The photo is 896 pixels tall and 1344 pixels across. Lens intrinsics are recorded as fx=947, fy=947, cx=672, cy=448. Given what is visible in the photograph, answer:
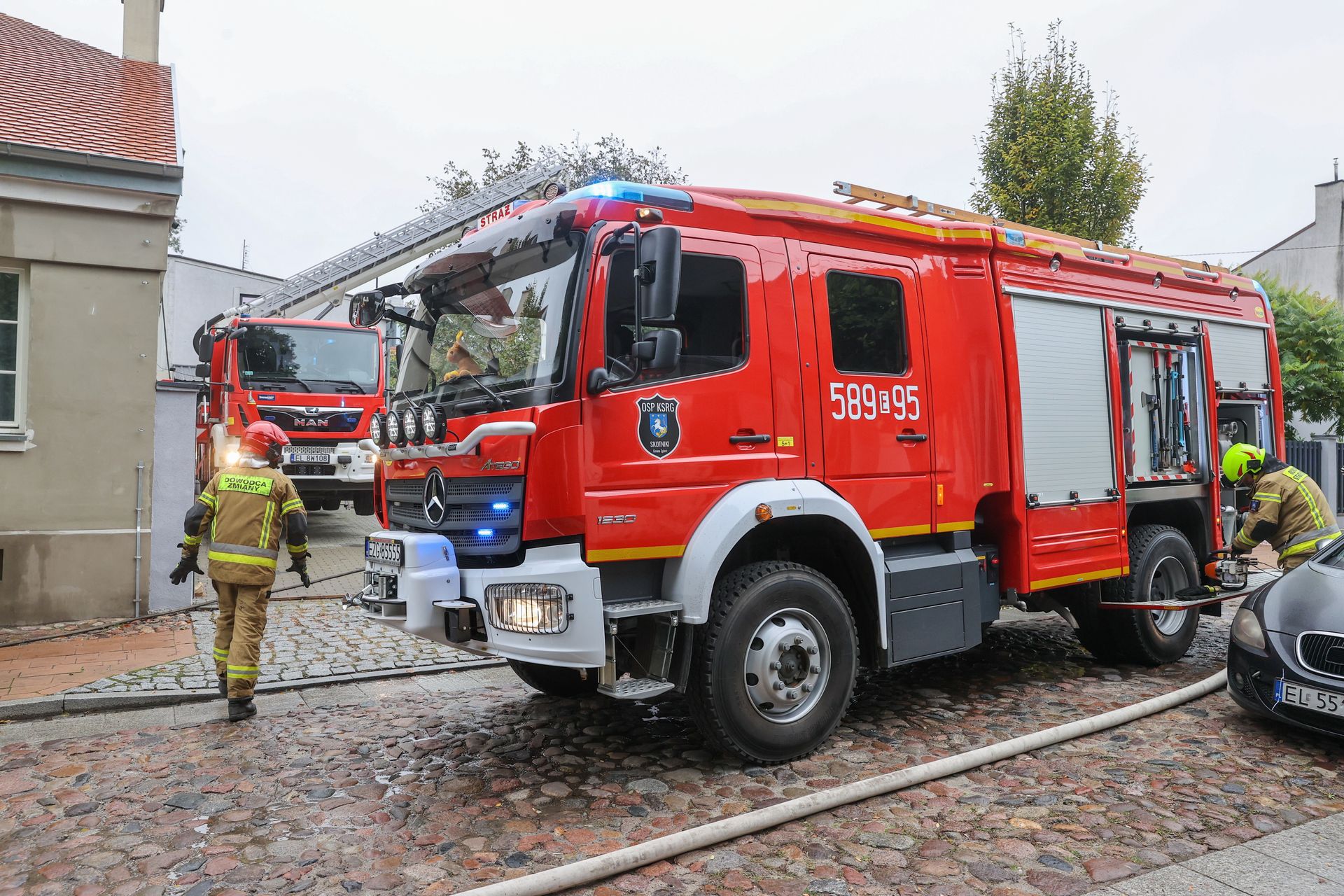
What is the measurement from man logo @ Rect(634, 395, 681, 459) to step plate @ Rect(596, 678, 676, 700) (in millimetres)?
1033

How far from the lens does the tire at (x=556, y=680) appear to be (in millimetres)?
5820

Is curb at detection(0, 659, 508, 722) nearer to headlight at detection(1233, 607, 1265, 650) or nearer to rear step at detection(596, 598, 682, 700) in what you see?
rear step at detection(596, 598, 682, 700)

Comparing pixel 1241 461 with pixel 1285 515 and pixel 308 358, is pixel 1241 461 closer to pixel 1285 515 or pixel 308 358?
pixel 1285 515

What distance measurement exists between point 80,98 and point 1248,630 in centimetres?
1185

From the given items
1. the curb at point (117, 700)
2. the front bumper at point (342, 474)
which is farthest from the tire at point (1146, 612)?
the front bumper at point (342, 474)

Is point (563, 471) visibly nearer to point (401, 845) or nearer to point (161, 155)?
point (401, 845)

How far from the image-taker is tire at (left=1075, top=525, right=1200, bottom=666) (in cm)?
664

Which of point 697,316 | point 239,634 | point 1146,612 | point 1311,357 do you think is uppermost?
point 1311,357

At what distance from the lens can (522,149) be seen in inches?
1075

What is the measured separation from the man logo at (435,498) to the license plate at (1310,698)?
14.6 ft

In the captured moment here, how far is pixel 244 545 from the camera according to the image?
5.75 m

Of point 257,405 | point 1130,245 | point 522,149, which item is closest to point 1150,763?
point 257,405

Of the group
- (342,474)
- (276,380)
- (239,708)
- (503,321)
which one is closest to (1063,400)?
(503,321)

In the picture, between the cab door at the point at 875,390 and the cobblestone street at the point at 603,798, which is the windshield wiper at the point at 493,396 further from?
the cobblestone street at the point at 603,798
